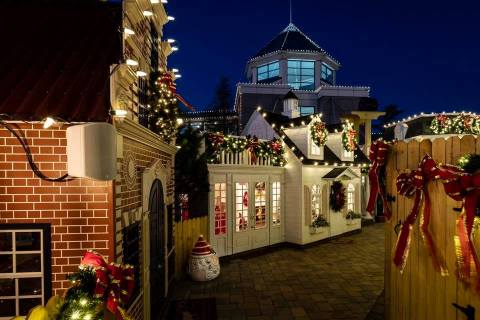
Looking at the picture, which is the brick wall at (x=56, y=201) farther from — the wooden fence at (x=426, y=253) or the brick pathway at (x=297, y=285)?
the wooden fence at (x=426, y=253)

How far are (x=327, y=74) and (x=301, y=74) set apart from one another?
321 cm

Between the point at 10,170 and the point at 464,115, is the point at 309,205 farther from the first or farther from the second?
the point at 10,170

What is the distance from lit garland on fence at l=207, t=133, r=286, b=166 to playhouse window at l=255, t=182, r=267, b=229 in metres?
1.08

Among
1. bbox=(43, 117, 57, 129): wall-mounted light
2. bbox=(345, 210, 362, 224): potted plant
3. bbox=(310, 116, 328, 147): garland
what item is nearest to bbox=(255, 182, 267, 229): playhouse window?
bbox=(310, 116, 328, 147): garland

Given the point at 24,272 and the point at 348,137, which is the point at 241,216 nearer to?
the point at 348,137

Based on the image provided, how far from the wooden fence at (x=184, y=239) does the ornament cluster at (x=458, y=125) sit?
6.76 m

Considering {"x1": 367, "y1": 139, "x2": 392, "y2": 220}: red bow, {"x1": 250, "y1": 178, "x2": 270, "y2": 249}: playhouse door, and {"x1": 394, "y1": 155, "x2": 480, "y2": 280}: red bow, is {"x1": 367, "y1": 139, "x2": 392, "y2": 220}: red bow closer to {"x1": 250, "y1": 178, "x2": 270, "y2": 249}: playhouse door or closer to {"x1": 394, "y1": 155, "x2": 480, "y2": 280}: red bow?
{"x1": 394, "y1": 155, "x2": 480, "y2": 280}: red bow

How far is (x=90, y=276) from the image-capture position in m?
3.01

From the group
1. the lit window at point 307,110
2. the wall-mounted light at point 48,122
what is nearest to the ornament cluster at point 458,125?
the wall-mounted light at point 48,122

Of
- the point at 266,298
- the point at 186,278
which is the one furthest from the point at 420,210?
the point at 186,278

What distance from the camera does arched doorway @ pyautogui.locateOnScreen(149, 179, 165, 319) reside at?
6227 millimetres

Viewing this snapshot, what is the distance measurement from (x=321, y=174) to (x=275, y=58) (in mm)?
18208

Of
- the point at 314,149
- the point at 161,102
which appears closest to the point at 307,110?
the point at 314,149

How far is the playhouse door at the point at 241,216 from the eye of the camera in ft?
35.2
